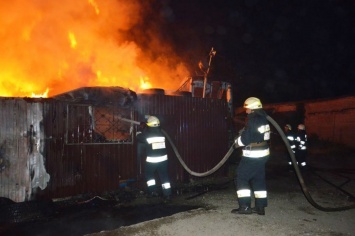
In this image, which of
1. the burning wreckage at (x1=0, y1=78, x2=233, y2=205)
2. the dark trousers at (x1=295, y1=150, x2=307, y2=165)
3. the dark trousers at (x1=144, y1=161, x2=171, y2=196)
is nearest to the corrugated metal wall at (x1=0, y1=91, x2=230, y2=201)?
the burning wreckage at (x1=0, y1=78, x2=233, y2=205)

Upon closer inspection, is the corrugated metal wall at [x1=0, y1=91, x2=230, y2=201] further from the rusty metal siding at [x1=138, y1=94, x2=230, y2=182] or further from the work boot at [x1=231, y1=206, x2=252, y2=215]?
the work boot at [x1=231, y1=206, x2=252, y2=215]

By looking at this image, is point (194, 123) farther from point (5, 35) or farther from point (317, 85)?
point (317, 85)

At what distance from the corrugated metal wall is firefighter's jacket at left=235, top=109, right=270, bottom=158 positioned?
317 cm

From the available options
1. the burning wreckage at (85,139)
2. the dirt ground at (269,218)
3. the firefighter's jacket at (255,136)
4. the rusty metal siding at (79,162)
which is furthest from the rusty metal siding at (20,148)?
the firefighter's jacket at (255,136)

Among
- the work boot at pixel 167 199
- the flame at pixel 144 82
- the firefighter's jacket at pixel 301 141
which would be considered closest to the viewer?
the work boot at pixel 167 199

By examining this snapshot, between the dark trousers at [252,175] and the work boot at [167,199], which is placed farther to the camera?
the work boot at [167,199]

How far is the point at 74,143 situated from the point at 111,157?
3.21 ft

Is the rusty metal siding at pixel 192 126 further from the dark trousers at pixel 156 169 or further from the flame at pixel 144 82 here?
the flame at pixel 144 82

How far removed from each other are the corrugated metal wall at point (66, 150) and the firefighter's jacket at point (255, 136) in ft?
10.4

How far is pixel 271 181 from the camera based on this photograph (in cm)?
840

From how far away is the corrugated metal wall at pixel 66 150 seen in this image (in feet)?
19.1

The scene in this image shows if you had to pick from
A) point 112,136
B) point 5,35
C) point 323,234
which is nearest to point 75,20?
point 5,35

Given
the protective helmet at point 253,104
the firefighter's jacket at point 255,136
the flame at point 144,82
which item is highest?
the flame at point 144,82

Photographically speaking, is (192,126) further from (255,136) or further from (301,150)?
(301,150)
